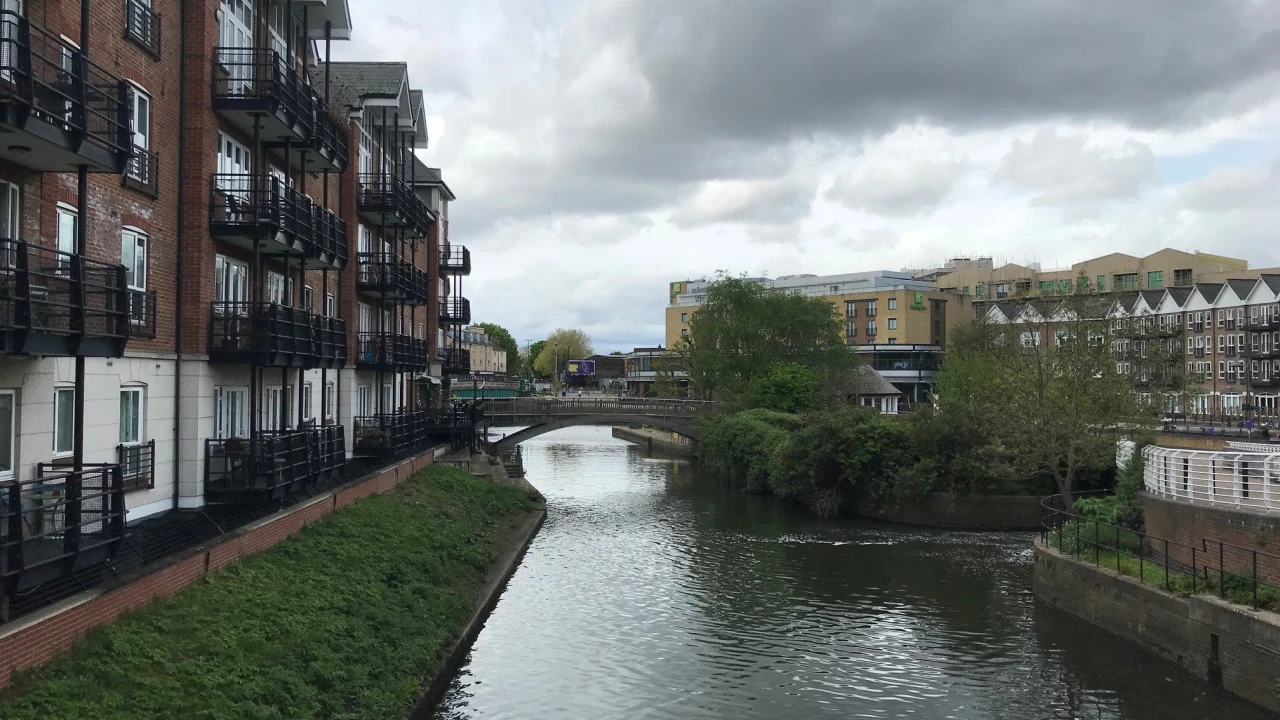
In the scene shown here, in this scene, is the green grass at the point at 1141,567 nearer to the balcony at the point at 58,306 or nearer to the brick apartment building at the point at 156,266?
the brick apartment building at the point at 156,266

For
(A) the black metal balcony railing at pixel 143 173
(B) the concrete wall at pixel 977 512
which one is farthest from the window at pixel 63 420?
(B) the concrete wall at pixel 977 512

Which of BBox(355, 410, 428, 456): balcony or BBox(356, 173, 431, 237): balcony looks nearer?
BBox(355, 410, 428, 456): balcony

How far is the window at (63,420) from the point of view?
1617 cm

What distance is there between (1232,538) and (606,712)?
41.8 feet

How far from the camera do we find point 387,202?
116 feet

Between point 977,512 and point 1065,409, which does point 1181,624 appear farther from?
point 977,512

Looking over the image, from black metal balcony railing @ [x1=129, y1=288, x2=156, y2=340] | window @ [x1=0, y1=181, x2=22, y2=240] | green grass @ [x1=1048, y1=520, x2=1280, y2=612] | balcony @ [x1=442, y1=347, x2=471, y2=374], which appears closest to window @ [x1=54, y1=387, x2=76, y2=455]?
black metal balcony railing @ [x1=129, y1=288, x2=156, y2=340]

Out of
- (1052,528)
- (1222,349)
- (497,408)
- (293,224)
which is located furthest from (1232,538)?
(1222,349)

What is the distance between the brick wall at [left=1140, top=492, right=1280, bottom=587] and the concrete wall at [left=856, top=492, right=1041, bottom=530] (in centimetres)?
1531

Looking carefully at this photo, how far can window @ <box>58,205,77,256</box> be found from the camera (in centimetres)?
1606

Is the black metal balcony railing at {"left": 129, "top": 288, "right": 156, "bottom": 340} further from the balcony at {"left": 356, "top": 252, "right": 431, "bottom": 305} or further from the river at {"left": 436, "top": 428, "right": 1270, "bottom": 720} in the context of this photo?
the balcony at {"left": 356, "top": 252, "right": 431, "bottom": 305}

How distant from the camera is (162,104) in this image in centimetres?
1950

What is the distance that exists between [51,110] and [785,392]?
179 ft

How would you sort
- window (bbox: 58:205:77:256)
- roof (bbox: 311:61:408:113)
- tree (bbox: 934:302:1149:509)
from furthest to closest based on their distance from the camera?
1. tree (bbox: 934:302:1149:509)
2. roof (bbox: 311:61:408:113)
3. window (bbox: 58:205:77:256)
